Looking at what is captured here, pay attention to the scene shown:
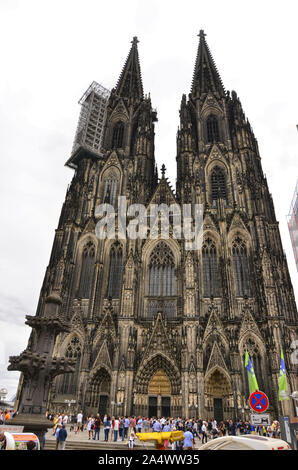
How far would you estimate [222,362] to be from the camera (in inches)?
853

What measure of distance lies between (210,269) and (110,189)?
13140mm

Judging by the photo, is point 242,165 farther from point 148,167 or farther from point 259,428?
point 259,428

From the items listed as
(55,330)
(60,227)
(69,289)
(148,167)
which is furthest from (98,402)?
(148,167)

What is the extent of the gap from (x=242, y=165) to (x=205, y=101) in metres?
11.3

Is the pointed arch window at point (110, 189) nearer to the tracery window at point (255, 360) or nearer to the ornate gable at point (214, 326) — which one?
the ornate gable at point (214, 326)

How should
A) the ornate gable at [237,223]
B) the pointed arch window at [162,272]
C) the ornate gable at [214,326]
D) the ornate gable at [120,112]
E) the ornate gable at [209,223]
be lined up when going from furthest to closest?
the ornate gable at [120,112] → the ornate gable at [209,223] → the ornate gable at [237,223] → the pointed arch window at [162,272] → the ornate gable at [214,326]

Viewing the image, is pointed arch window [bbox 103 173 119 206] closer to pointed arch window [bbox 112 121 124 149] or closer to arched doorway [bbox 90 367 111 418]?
pointed arch window [bbox 112 121 124 149]

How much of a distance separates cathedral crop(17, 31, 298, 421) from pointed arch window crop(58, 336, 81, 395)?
3.1 inches

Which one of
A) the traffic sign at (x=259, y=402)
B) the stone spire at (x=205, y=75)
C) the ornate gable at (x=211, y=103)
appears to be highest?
the stone spire at (x=205, y=75)

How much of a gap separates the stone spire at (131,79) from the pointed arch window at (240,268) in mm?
24934

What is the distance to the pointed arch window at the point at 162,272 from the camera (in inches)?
1013

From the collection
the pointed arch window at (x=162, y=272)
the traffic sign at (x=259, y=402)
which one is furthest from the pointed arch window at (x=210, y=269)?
the traffic sign at (x=259, y=402)

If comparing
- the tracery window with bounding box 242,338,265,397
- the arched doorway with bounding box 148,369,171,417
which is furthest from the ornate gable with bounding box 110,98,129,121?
the arched doorway with bounding box 148,369,171,417

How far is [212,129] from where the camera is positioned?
1372 inches
